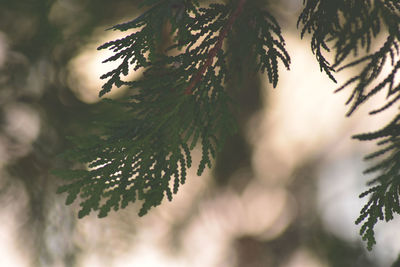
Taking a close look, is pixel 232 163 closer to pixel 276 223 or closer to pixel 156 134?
pixel 276 223

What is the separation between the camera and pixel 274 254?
3.31 m

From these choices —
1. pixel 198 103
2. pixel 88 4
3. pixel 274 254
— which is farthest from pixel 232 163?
pixel 198 103

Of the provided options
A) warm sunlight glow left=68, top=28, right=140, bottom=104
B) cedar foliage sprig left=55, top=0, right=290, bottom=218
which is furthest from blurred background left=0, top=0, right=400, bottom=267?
cedar foliage sprig left=55, top=0, right=290, bottom=218

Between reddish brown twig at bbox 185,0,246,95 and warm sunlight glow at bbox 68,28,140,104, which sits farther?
warm sunlight glow at bbox 68,28,140,104

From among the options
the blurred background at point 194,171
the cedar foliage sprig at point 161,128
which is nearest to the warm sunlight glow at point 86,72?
the blurred background at point 194,171

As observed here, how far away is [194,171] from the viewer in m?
2.56

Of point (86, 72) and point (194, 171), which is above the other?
point (86, 72)

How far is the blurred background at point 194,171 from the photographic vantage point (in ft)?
5.73

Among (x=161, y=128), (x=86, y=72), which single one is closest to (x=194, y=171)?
(x=86, y=72)

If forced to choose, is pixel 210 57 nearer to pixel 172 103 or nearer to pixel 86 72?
pixel 172 103

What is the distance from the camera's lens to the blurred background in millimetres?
1746

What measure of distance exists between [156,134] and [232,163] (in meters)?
2.44

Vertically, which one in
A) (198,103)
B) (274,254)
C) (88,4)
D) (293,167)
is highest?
(88,4)

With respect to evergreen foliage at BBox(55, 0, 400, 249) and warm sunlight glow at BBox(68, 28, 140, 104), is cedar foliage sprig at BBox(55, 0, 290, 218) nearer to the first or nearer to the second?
evergreen foliage at BBox(55, 0, 400, 249)
